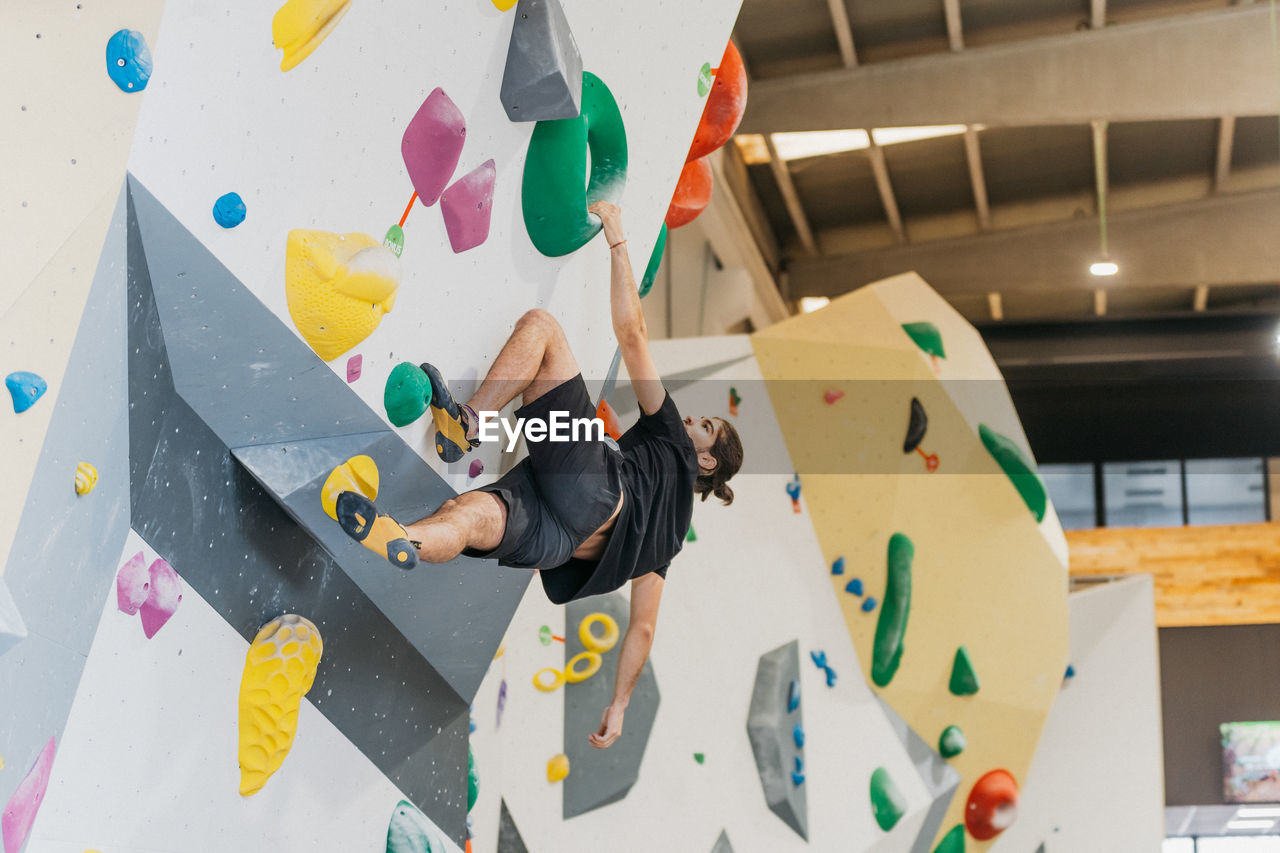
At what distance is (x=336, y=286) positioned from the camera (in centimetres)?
197

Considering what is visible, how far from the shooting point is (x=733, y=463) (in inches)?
114

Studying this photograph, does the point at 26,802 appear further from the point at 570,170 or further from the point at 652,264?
the point at 652,264

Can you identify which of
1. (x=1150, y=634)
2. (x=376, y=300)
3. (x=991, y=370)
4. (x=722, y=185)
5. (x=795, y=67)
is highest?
(x=795, y=67)

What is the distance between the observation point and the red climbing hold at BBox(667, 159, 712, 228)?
373cm

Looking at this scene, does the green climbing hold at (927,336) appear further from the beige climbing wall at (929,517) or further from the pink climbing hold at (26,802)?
the pink climbing hold at (26,802)

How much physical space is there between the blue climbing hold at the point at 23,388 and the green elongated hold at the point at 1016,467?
4.17 metres

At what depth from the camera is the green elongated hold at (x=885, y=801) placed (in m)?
4.74

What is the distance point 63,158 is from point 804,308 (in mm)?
10151

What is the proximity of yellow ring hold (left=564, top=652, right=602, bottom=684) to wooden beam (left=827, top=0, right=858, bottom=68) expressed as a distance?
4.54 m

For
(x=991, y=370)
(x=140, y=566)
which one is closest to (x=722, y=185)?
(x=991, y=370)

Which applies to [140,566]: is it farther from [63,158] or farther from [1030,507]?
[1030,507]

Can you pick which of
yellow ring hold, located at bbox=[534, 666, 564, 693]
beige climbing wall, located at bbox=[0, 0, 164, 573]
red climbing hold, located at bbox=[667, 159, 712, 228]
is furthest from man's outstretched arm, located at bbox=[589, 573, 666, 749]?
beige climbing wall, located at bbox=[0, 0, 164, 573]

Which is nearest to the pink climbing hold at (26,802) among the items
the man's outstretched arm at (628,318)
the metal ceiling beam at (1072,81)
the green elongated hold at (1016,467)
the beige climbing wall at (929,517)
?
the man's outstretched arm at (628,318)

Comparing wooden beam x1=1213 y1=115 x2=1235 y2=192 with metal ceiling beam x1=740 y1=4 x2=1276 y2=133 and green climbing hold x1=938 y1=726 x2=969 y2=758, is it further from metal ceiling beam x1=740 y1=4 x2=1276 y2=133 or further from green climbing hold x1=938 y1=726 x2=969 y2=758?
green climbing hold x1=938 y1=726 x2=969 y2=758
